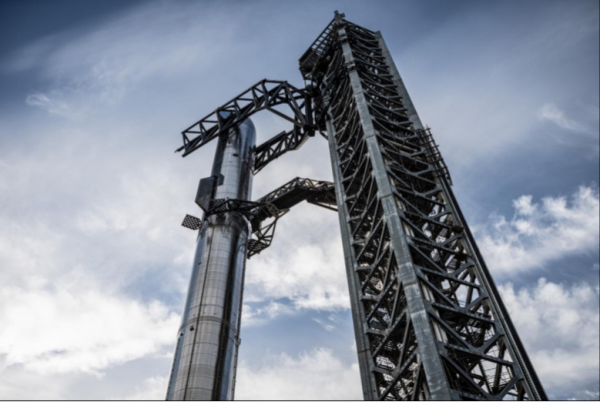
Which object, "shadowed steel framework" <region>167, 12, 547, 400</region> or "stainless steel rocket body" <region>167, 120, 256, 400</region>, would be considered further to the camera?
"stainless steel rocket body" <region>167, 120, 256, 400</region>

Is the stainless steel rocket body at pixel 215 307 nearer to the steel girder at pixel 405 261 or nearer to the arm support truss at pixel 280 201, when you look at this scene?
the arm support truss at pixel 280 201

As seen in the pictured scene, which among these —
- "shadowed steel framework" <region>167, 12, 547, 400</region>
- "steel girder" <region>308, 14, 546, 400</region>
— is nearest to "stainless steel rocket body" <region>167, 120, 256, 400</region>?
"shadowed steel framework" <region>167, 12, 547, 400</region>

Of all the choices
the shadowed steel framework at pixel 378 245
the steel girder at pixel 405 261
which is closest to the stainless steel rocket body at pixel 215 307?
the shadowed steel framework at pixel 378 245

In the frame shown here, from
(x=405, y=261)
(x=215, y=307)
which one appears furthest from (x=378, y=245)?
(x=215, y=307)

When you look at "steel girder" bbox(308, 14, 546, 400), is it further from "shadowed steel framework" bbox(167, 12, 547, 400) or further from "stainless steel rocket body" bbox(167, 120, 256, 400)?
"stainless steel rocket body" bbox(167, 120, 256, 400)

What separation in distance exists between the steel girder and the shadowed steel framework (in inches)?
2.5

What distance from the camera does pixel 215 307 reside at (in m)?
31.1

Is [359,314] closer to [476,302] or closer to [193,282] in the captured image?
[476,302]

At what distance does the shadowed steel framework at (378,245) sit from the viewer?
1794 centimetres

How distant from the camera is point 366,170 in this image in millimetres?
26359

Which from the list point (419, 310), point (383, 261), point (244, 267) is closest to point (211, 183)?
point (244, 267)

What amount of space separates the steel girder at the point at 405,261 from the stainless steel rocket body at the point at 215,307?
10.2 meters

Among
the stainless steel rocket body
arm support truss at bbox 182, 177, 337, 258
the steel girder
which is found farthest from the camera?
arm support truss at bbox 182, 177, 337, 258

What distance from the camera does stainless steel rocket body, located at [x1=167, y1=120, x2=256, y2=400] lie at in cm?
2775
